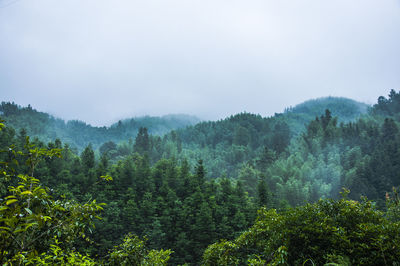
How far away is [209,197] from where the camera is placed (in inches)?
1556

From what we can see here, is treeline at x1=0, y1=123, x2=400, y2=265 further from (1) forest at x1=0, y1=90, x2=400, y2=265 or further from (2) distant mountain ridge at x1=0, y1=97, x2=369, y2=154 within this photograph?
(2) distant mountain ridge at x1=0, y1=97, x2=369, y2=154

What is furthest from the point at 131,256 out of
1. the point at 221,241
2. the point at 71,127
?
the point at 71,127

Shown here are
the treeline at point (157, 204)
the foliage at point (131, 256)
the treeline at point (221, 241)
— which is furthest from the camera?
the treeline at point (157, 204)

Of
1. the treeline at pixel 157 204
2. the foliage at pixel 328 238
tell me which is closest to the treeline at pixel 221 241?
the foliage at pixel 328 238

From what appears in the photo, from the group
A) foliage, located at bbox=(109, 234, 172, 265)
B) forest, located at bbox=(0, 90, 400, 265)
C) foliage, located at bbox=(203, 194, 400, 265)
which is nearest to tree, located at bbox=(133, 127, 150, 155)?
forest, located at bbox=(0, 90, 400, 265)

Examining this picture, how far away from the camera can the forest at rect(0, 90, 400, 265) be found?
3.16 meters

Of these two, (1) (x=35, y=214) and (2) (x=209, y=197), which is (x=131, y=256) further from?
(2) (x=209, y=197)

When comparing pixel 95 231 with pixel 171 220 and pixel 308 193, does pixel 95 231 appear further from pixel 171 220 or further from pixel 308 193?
pixel 308 193

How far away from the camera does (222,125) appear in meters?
124

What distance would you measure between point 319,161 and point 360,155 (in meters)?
10.5

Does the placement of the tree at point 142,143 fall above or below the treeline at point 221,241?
above

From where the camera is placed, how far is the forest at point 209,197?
124 inches

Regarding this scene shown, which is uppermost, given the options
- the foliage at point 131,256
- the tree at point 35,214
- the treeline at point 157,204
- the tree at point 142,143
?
the tree at point 142,143

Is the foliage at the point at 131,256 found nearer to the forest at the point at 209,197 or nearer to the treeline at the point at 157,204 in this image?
the forest at the point at 209,197
